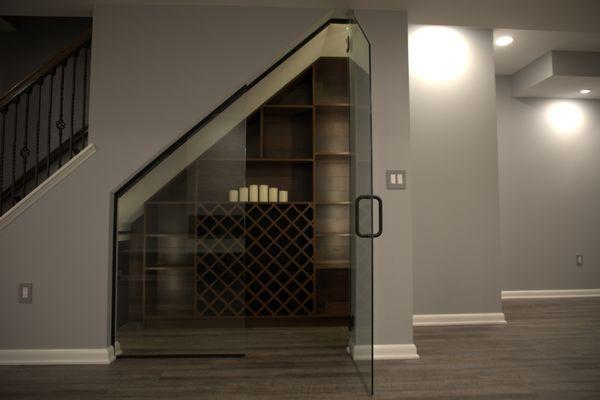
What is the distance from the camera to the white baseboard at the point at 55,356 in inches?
110

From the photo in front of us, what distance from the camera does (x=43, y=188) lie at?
2869 mm

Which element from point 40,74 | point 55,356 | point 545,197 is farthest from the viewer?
point 545,197

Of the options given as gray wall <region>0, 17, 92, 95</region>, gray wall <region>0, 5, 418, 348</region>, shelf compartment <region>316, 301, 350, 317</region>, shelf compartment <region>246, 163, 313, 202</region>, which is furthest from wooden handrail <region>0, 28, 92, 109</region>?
shelf compartment <region>316, 301, 350, 317</region>

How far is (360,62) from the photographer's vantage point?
8.54ft

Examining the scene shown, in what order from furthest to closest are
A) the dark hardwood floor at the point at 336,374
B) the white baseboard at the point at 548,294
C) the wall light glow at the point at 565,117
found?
the wall light glow at the point at 565,117
the white baseboard at the point at 548,294
the dark hardwood floor at the point at 336,374

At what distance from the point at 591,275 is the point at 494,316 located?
2.28 metres

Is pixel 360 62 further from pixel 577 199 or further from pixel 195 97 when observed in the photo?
pixel 577 199

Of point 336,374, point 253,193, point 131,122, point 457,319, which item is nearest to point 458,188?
point 457,319

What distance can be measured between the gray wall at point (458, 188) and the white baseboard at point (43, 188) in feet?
8.81

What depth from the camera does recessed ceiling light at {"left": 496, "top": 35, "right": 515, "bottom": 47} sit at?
4297 millimetres

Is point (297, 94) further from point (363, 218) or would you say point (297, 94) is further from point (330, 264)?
point (363, 218)

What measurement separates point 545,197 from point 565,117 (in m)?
1.03

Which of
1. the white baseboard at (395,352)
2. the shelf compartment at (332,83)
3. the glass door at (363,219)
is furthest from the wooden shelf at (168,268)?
the shelf compartment at (332,83)

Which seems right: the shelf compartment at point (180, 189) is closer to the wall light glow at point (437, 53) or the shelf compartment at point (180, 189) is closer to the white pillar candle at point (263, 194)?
the white pillar candle at point (263, 194)
